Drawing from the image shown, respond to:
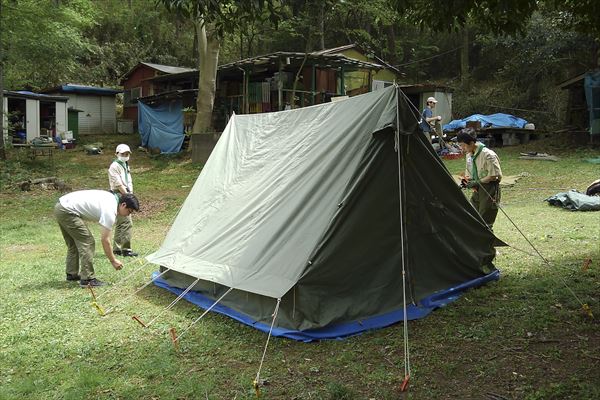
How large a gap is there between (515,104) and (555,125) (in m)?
3.62

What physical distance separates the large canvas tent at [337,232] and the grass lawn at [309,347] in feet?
0.73

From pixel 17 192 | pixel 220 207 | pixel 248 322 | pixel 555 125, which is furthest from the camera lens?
pixel 555 125

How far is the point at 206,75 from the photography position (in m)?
18.8

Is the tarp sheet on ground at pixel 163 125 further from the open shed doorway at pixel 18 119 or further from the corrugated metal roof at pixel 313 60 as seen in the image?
the open shed doorway at pixel 18 119

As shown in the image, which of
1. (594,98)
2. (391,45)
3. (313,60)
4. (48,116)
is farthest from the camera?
(391,45)

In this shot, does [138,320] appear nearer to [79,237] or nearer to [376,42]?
[79,237]

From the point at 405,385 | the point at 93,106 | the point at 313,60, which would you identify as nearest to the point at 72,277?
the point at 405,385

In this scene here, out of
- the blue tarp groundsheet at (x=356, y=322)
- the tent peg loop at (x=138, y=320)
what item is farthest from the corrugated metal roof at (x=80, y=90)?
the tent peg loop at (x=138, y=320)

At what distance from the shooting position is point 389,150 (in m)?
5.04

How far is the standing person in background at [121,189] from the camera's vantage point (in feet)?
25.4

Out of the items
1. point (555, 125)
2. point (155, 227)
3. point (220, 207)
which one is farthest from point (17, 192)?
point (555, 125)

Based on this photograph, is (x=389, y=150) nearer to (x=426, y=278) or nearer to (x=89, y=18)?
(x=426, y=278)

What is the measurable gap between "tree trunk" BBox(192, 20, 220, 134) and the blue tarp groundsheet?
1371cm

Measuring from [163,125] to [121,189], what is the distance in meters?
15.1
